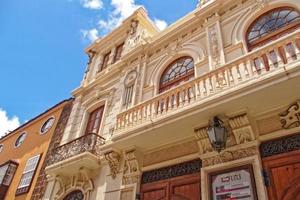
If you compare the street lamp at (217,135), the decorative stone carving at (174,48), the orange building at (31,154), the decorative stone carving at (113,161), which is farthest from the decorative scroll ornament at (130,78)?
the street lamp at (217,135)

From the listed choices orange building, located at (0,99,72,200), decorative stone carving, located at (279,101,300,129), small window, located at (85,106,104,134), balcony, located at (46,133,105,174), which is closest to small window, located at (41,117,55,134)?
orange building, located at (0,99,72,200)

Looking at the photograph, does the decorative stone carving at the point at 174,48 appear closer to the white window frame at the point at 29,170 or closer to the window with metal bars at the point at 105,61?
the window with metal bars at the point at 105,61

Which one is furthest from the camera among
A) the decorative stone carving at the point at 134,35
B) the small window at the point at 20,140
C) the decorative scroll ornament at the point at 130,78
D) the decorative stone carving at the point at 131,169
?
the small window at the point at 20,140

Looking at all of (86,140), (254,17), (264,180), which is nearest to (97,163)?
(86,140)

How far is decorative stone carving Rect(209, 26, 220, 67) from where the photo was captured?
7092 millimetres

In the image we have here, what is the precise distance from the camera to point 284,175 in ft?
15.3

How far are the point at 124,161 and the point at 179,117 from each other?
7.56 feet

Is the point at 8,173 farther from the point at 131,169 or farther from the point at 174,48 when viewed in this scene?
the point at 174,48

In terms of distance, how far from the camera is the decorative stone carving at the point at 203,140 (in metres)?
5.70

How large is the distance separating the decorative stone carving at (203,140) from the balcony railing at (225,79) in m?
0.61

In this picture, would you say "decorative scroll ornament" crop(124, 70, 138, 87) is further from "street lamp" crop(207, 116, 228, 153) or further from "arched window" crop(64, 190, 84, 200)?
"street lamp" crop(207, 116, 228, 153)

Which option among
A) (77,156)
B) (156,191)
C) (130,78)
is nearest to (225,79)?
(156,191)

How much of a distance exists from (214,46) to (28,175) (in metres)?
8.59

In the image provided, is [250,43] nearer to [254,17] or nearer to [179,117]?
[254,17]
